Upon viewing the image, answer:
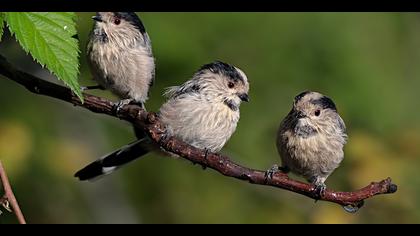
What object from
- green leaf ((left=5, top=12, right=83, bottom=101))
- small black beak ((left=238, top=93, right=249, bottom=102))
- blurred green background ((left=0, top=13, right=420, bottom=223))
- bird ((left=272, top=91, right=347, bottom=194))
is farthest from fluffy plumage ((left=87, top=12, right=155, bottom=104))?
blurred green background ((left=0, top=13, right=420, bottom=223))

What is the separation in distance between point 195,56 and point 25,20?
5533 millimetres

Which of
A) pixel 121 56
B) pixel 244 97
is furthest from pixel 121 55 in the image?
pixel 244 97

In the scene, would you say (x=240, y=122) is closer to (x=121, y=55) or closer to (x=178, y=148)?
(x=121, y=55)

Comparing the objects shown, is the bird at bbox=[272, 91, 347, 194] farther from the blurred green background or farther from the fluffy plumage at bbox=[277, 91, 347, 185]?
Result: the blurred green background

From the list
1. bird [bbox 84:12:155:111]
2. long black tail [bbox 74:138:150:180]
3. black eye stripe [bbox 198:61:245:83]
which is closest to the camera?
bird [bbox 84:12:155:111]

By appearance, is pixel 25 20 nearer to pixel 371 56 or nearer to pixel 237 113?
pixel 237 113

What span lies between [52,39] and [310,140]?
2307mm

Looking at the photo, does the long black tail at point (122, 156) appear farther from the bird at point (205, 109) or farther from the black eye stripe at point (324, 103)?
the black eye stripe at point (324, 103)

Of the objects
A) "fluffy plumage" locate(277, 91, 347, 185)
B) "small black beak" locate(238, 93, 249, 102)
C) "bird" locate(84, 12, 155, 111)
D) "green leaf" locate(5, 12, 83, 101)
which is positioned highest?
"fluffy plumage" locate(277, 91, 347, 185)

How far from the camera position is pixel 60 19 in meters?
2.44

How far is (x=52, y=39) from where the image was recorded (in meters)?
2.40

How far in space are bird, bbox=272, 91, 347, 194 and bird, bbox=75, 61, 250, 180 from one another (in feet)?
1.04

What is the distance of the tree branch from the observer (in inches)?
108

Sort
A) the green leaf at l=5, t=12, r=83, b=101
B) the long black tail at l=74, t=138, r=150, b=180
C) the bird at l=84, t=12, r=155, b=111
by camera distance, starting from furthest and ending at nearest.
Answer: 1. the long black tail at l=74, t=138, r=150, b=180
2. the bird at l=84, t=12, r=155, b=111
3. the green leaf at l=5, t=12, r=83, b=101
